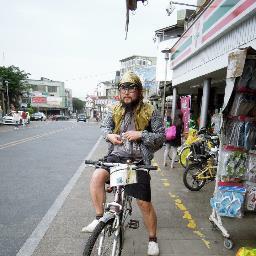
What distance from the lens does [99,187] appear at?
149 inches

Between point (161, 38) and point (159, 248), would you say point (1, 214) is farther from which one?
point (161, 38)

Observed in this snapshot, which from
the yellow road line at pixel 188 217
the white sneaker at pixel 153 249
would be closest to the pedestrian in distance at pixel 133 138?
the white sneaker at pixel 153 249

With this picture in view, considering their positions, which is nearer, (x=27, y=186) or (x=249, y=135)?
(x=249, y=135)

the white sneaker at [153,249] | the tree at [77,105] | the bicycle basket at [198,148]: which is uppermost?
the bicycle basket at [198,148]

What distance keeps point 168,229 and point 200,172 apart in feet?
8.66

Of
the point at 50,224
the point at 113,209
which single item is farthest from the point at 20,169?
the point at 113,209

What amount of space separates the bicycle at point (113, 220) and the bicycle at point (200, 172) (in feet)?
12.9

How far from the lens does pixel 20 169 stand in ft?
30.0

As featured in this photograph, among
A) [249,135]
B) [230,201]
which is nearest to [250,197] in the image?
[230,201]

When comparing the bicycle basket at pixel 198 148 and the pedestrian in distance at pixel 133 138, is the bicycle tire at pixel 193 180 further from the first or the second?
the pedestrian in distance at pixel 133 138

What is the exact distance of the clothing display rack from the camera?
4.32 meters

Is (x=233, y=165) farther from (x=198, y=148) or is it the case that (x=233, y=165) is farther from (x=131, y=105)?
(x=198, y=148)

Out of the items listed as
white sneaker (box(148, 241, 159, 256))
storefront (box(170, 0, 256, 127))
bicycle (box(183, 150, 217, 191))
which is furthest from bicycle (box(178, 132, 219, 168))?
white sneaker (box(148, 241, 159, 256))

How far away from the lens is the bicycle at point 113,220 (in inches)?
117
